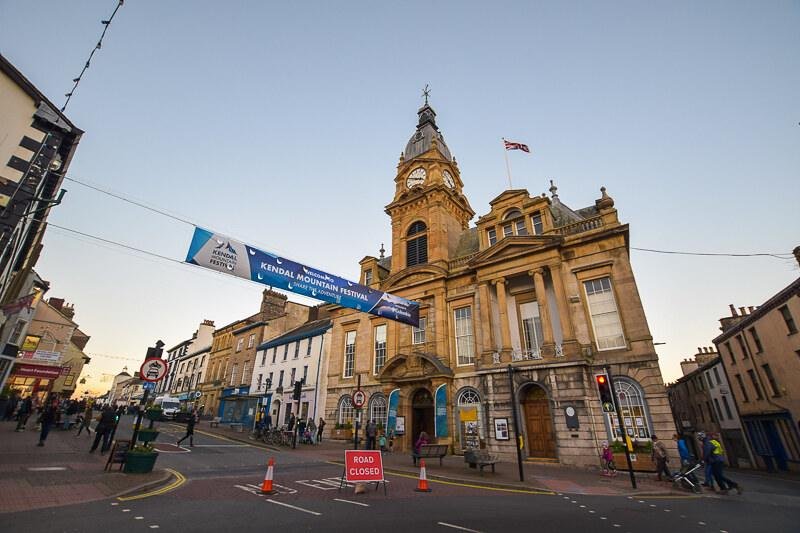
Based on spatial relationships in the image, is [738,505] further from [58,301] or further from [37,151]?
[58,301]

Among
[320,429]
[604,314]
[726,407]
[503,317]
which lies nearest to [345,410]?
[320,429]

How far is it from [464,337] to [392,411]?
22.7ft

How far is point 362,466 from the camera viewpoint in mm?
9812

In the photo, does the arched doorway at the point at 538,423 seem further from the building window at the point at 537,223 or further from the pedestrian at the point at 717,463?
the building window at the point at 537,223

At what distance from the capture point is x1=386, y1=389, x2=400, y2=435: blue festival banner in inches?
922

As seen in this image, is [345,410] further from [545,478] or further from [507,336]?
[545,478]

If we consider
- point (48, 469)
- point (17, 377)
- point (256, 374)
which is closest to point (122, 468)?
point (48, 469)

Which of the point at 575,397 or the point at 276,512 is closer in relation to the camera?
the point at 276,512

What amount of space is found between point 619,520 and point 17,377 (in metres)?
52.9

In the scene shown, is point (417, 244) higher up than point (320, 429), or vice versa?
point (417, 244)

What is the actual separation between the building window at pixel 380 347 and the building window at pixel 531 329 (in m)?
10.3

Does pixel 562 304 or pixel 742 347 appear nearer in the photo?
pixel 562 304

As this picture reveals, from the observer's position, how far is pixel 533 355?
20.6m

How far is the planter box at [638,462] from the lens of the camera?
14.9 metres
